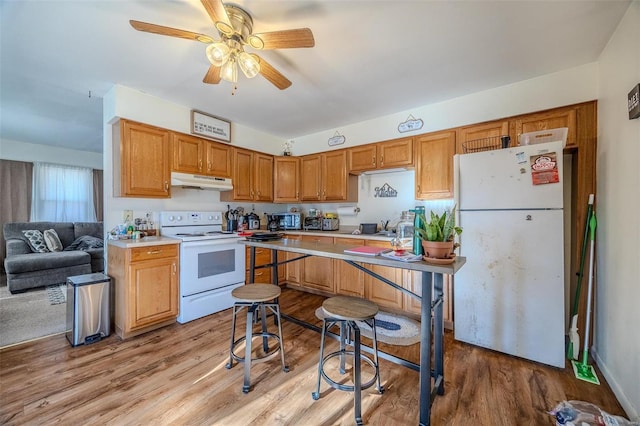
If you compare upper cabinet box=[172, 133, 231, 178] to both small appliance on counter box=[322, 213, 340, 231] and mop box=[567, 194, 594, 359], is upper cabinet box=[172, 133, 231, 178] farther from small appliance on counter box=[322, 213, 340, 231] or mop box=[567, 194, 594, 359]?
mop box=[567, 194, 594, 359]

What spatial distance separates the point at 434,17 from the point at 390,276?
238 centimetres

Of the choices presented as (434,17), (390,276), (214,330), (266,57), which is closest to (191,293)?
(214,330)

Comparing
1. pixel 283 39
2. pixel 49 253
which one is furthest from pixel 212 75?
pixel 49 253

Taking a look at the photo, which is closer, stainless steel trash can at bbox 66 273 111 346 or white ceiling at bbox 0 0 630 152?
white ceiling at bbox 0 0 630 152

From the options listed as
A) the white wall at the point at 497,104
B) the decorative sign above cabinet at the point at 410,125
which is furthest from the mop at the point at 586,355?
the decorative sign above cabinet at the point at 410,125

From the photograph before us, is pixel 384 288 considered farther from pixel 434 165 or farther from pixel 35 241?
pixel 35 241

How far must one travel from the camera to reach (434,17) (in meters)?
1.64

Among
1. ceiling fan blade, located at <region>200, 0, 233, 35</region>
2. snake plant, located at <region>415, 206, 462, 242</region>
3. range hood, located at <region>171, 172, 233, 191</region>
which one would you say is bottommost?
snake plant, located at <region>415, 206, 462, 242</region>

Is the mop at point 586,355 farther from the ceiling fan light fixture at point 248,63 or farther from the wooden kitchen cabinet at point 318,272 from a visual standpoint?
the ceiling fan light fixture at point 248,63

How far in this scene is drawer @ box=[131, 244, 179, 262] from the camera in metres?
2.39

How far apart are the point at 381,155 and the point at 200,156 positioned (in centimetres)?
236

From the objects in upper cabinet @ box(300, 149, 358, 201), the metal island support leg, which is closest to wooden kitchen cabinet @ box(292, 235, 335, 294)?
upper cabinet @ box(300, 149, 358, 201)

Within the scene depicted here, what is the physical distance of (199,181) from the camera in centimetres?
306

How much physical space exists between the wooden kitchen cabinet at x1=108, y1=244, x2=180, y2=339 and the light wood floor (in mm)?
229
